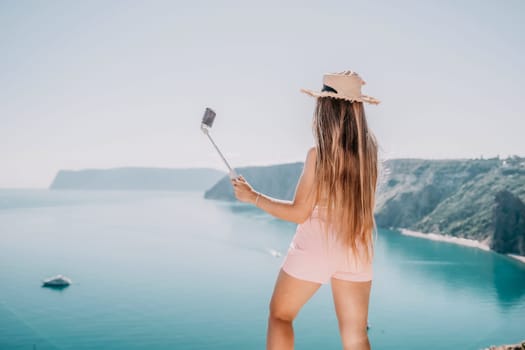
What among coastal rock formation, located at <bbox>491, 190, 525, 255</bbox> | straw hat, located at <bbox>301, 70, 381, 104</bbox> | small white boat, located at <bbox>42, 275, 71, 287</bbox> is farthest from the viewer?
coastal rock formation, located at <bbox>491, 190, 525, 255</bbox>

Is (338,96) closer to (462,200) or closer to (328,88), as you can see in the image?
(328,88)

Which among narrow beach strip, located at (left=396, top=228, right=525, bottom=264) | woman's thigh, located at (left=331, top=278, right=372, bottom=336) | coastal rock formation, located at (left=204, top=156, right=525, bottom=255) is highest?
coastal rock formation, located at (left=204, top=156, right=525, bottom=255)

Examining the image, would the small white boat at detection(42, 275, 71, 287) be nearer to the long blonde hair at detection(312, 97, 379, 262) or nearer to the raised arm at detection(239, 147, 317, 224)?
the raised arm at detection(239, 147, 317, 224)

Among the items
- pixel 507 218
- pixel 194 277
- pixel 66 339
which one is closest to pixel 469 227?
pixel 507 218

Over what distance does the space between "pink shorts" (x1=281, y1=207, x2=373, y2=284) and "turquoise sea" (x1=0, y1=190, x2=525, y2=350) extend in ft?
144

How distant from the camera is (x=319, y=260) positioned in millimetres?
2291

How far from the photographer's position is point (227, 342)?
4344cm

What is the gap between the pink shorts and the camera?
7.52 ft

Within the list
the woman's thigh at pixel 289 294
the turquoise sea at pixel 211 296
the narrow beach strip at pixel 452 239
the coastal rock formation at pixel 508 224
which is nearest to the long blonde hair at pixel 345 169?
the woman's thigh at pixel 289 294

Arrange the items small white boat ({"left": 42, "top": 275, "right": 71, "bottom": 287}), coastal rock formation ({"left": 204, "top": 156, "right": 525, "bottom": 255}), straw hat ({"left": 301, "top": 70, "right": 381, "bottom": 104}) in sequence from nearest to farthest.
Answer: straw hat ({"left": 301, "top": 70, "right": 381, "bottom": 104}), small white boat ({"left": 42, "top": 275, "right": 71, "bottom": 287}), coastal rock formation ({"left": 204, "top": 156, "right": 525, "bottom": 255})

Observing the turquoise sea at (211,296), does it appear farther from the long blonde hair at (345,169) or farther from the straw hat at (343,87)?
the straw hat at (343,87)

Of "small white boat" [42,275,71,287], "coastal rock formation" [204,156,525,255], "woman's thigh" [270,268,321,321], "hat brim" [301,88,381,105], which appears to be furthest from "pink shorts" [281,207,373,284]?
"coastal rock formation" [204,156,525,255]

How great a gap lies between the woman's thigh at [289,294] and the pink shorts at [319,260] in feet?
0.12

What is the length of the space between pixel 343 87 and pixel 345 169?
1.54ft
